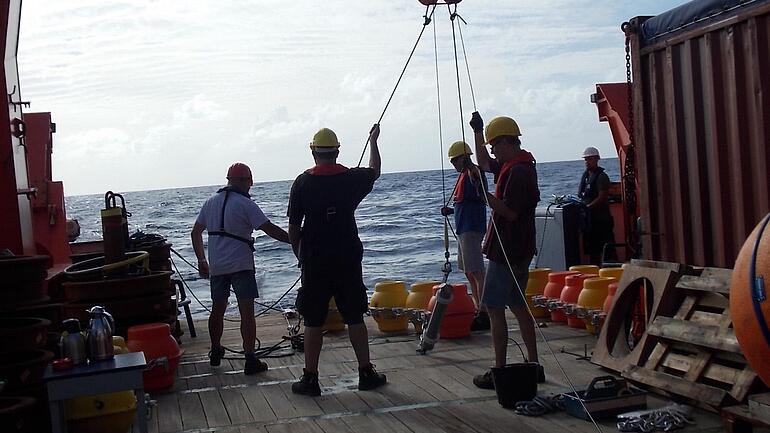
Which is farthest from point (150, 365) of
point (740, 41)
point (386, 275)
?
point (386, 275)

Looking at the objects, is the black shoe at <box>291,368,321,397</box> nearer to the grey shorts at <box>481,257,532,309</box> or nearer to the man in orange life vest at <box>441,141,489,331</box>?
the grey shorts at <box>481,257,532,309</box>

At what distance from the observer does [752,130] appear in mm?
6156

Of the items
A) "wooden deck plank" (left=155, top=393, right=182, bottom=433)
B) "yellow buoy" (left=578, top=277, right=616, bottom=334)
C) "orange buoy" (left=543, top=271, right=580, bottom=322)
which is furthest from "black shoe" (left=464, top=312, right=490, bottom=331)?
"wooden deck plank" (left=155, top=393, right=182, bottom=433)

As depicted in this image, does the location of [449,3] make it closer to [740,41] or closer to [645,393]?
[740,41]

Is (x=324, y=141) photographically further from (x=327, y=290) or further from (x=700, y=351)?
(x=700, y=351)

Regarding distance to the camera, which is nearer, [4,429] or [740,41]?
[4,429]

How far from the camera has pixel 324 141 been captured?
7.26 m

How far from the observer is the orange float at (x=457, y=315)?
30.3ft

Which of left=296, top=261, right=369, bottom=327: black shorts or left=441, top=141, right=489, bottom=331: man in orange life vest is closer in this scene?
left=296, top=261, right=369, bottom=327: black shorts

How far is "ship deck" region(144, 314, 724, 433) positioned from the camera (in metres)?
6.17

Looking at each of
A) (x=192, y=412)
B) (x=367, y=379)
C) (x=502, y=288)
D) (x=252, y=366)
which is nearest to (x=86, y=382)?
(x=192, y=412)

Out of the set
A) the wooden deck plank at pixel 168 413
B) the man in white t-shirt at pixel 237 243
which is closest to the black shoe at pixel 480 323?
the man in white t-shirt at pixel 237 243

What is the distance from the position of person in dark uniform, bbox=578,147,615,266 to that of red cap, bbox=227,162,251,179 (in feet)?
19.1

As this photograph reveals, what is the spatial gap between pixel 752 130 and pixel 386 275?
17.4 m
